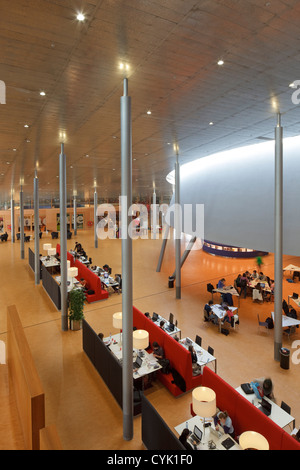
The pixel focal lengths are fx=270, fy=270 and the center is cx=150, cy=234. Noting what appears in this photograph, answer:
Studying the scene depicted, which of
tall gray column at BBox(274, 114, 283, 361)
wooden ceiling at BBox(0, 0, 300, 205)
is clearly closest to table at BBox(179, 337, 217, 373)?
tall gray column at BBox(274, 114, 283, 361)

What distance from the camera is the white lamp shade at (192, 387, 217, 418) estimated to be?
14.9 feet

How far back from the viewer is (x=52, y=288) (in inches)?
491

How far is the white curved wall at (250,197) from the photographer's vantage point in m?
9.09

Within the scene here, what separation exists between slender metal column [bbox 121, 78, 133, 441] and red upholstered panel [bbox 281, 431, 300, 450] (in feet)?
9.03

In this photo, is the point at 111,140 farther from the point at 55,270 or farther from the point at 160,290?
the point at 55,270

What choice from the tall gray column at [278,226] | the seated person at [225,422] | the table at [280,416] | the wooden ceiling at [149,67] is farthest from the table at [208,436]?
the wooden ceiling at [149,67]

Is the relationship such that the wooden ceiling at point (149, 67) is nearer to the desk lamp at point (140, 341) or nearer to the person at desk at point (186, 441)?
the desk lamp at point (140, 341)

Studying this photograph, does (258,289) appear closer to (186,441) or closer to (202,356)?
(202,356)

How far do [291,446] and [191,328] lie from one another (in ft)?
19.0

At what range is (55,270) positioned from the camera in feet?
59.1

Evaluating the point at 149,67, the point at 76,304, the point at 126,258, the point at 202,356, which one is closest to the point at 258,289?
the point at 202,356

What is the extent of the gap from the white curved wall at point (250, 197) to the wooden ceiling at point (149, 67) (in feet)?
4.40
